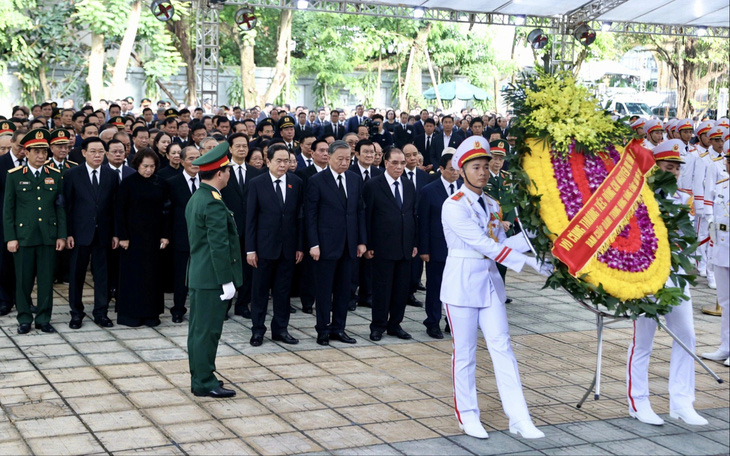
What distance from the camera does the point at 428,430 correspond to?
562cm

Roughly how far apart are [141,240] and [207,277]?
2.48m

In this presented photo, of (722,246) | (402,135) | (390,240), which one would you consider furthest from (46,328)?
(402,135)

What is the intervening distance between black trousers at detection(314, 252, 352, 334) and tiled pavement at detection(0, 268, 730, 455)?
0.24m

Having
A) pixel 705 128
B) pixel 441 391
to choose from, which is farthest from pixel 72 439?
pixel 705 128

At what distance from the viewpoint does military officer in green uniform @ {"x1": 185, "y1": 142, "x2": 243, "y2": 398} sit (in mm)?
6195

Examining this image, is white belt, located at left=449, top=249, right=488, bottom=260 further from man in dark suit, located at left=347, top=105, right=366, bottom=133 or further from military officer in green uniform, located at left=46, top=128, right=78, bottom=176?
man in dark suit, located at left=347, top=105, right=366, bottom=133

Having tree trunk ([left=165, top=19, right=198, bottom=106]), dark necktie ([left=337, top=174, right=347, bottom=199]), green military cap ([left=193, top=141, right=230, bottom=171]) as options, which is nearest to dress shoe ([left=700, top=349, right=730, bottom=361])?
dark necktie ([left=337, top=174, right=347, bottom=199])

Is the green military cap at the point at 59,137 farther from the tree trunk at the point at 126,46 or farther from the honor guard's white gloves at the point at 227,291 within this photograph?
the tree trunk at the point at 126,46

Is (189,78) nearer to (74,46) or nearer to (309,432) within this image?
(74,46)

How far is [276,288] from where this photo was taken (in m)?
7.93

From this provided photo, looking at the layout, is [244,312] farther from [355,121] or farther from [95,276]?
[355,121]

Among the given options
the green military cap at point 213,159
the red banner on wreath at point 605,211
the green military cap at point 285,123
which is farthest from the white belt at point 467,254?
the green military cap at point 285,123

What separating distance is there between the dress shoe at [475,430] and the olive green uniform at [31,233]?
4.31 m

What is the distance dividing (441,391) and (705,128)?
300 inches
